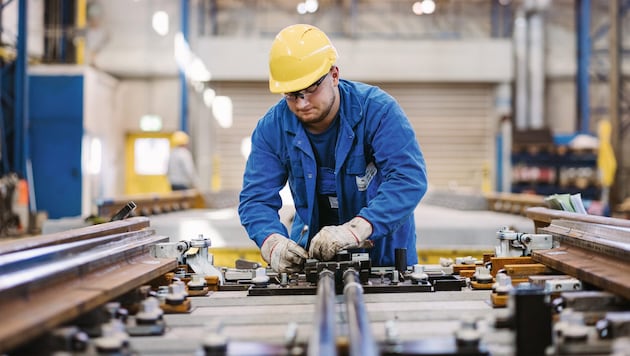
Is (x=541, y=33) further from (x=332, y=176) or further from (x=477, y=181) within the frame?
(x=332, y=176)

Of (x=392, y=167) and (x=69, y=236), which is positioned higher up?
(x=392, y=167)

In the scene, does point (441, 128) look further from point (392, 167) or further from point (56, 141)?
point (392, 167)

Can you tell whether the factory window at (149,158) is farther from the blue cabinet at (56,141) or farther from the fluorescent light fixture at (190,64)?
the blue cabinet at (56,141)

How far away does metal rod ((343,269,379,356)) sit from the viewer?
1438mm

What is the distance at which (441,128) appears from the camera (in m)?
17.1

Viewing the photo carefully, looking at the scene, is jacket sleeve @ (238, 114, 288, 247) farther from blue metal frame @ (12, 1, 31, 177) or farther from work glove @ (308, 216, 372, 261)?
blue metal frame @ (12, 1, 31, 177)

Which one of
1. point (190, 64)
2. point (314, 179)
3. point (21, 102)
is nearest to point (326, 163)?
point (314, 179)

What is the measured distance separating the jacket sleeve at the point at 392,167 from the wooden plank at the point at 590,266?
56 cm

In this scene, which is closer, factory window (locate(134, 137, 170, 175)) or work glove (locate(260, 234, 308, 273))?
work glove (locate(260, 234, 308, 273))

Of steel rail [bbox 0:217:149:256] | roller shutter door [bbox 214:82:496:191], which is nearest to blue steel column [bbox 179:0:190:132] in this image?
roller shutter door [bbox 214:82:496:191]

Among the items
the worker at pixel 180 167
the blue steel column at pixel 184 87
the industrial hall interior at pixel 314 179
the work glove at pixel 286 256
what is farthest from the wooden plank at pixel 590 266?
the blue steel column at pixel 184 87

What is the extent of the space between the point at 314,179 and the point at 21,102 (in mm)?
9888

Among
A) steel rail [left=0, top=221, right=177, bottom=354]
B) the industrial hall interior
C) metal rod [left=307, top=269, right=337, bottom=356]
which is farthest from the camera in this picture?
the industrial hall interior

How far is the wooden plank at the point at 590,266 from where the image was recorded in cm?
195
